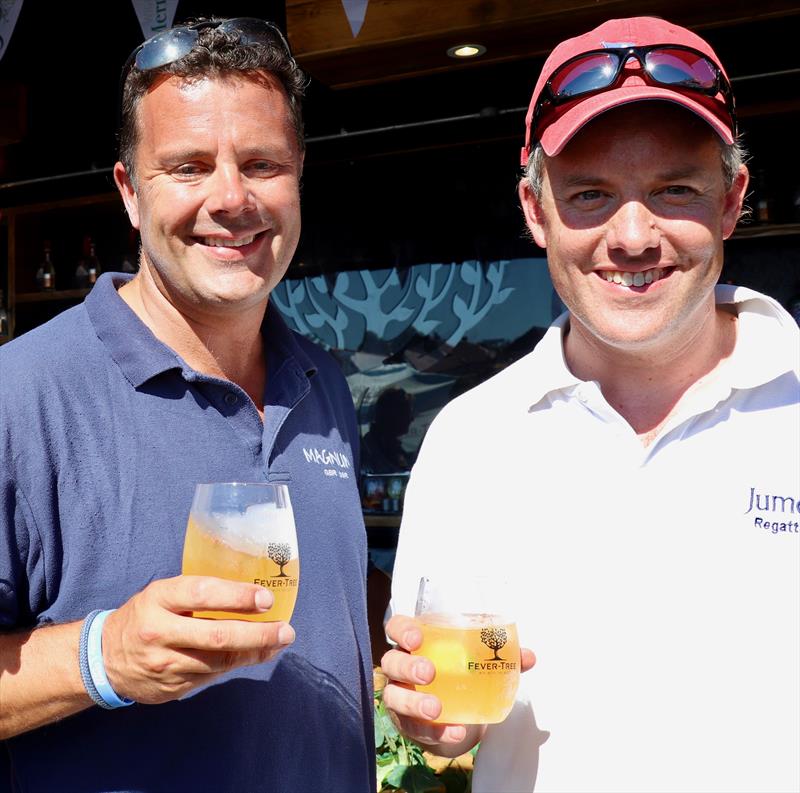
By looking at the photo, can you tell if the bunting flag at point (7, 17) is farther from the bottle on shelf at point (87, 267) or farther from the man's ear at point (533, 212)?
the man's ear at point (533, 212)

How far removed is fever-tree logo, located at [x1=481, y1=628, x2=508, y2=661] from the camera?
1.52m

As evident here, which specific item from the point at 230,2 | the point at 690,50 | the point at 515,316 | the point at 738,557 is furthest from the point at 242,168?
the point at 515,316

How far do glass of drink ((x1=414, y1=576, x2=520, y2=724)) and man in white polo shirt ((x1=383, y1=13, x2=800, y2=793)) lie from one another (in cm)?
3

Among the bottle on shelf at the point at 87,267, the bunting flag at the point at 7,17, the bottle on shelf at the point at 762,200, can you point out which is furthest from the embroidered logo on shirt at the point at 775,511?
the bottle on shelf at the point at 87,267

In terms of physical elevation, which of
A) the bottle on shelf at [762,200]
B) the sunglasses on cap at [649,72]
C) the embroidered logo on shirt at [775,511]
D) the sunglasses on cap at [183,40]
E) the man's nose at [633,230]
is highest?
the bottle on shelf at [762,200]

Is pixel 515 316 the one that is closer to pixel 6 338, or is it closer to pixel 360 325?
pixel 360 325

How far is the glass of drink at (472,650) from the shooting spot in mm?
1521

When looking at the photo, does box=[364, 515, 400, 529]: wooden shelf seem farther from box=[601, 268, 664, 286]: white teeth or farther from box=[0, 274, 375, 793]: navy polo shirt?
box=[601, 268, 664, 286]: white teeth

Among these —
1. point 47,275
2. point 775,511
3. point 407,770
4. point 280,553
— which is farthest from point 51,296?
point 775,511

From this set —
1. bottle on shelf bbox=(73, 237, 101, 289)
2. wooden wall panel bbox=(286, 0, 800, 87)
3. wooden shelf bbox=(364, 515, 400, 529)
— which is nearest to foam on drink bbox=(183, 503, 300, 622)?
wooden wall panel bbox=(286, 0, 800, 87)

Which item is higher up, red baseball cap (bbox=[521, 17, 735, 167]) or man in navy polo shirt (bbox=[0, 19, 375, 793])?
red baseball cap (bbox=[521, 17, 735, 167])

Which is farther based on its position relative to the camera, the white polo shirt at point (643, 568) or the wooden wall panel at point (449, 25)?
the wooden wall panel at point (449, 25)

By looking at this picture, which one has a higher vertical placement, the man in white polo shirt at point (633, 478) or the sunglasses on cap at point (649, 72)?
the sunglasses on cap at point (649, 72)

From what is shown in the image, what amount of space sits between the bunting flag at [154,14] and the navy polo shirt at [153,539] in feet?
7.43
